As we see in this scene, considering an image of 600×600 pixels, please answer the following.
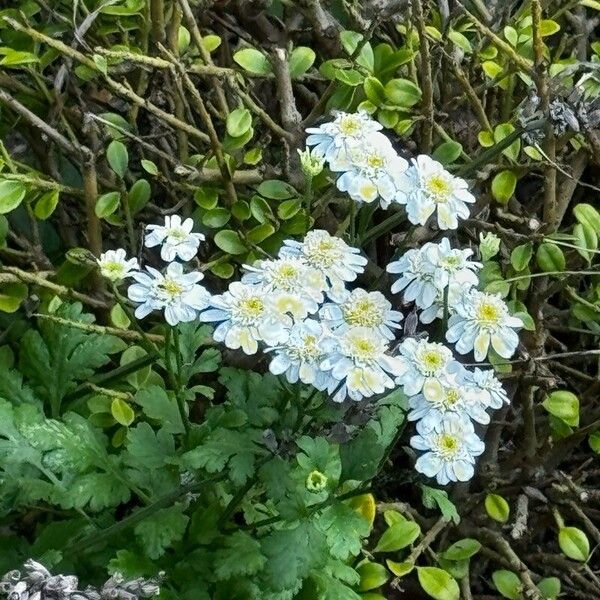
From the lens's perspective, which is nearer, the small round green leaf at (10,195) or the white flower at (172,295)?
the white flower at (172,295)

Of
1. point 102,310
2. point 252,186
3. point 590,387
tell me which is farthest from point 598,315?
point 102,310

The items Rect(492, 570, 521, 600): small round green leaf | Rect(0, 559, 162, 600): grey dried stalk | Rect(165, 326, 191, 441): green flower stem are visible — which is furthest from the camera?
Rect(492, 570, 521, 600): small round green leaf

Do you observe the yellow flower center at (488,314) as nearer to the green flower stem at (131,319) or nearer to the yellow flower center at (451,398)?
the yellow flower center at (451,398)

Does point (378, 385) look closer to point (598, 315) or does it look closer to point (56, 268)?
point (598, 315)

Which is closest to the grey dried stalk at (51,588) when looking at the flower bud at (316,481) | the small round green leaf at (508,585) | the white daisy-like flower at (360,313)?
the flower bud at (316,481)

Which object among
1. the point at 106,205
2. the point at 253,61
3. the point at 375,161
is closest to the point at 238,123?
the point at 253,61

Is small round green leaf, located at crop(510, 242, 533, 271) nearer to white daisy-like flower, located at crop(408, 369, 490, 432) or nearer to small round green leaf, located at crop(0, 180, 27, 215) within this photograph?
white daisy-like flower, located at crop(408, 369, 490, 432)

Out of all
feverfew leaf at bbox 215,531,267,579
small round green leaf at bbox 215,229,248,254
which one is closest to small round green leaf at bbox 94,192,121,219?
small round green leaf at bbox 215,229,248,254
